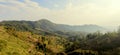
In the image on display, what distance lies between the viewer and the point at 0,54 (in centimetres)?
15262

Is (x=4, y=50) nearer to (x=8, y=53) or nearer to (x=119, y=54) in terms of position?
(x=8, y=53)

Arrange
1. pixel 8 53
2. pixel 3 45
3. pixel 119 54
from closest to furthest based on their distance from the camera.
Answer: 1. pixel 8 53
2. pixel 3 45
3. pixel 119 54

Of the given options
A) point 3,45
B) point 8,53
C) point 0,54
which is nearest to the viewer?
point 0,54

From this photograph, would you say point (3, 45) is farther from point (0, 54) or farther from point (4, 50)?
point (0, 54)

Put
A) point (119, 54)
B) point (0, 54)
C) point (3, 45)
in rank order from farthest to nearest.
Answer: point (119, 54), point (3, 45), point (0, 54)

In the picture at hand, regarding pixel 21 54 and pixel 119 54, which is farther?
pixel 119 54

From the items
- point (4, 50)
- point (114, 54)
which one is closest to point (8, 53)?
point (4, 50)

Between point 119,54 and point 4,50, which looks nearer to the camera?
point 4,50

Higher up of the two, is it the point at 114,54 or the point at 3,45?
the point at 3,45

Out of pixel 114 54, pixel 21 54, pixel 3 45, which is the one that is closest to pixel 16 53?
pixel 21 54

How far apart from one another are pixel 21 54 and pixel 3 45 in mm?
19994

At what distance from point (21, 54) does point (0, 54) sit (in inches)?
1001

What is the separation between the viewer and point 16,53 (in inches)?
6742

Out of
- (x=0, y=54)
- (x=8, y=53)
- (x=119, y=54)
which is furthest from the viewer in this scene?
(x=119, y=54)
